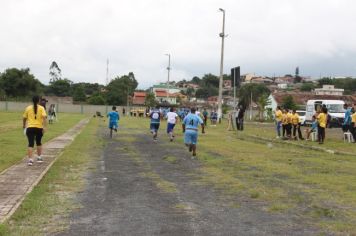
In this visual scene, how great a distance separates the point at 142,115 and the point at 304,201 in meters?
67.8

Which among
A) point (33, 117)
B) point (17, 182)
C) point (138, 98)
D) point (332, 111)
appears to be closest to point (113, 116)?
point (33, 117)

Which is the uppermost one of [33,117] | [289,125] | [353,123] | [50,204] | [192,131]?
[33,117]

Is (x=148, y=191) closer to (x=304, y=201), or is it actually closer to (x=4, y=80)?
(x=304, y=201)

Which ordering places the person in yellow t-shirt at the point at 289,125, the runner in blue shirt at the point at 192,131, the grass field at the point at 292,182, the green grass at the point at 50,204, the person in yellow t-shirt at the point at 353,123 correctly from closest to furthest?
the green grass at the point at 50,204 < the grass field at the point at 292,182 < the runner in blue shirt at the point at 192,131 < the person in yellow t-shirt at the point at 353,123 < the person in yellow t-shirt at the point at 289,125

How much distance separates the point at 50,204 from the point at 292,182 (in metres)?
5.07

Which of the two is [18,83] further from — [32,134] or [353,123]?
[32,134]

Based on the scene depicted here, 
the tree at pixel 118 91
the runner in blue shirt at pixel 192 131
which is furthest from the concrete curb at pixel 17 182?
the tree at pixel 118 91

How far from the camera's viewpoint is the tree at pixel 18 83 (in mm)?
102062

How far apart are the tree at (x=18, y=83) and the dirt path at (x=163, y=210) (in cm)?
9321

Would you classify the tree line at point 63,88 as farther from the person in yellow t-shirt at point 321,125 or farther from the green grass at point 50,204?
the green grass at point 50,204

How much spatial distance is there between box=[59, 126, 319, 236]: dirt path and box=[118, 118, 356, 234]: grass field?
369 millimetres

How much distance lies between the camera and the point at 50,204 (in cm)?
870

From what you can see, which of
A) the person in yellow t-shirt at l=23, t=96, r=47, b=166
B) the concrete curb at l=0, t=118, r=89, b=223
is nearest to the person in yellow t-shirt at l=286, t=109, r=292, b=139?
the concrete curb at l=0, t=118, r=89, b=223

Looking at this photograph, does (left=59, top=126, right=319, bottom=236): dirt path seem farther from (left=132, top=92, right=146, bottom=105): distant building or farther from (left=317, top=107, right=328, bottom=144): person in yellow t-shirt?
(left=132, top=92, right=146, bottom=105): distant building
